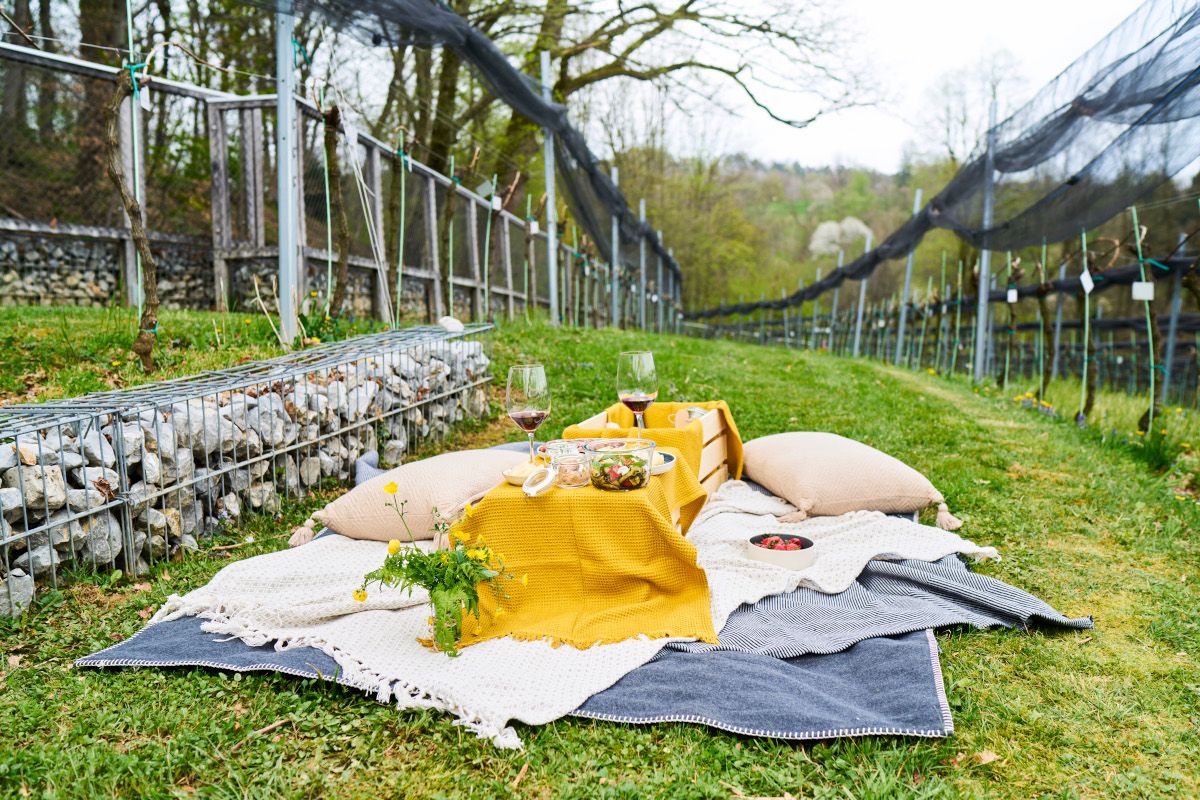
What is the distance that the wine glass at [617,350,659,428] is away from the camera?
2.79m

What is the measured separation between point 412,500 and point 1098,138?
17.7ft

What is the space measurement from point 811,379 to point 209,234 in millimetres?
6431

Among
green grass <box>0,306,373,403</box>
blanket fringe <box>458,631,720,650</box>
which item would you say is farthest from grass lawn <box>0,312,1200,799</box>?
green grass <box>0,306,373,403</box>

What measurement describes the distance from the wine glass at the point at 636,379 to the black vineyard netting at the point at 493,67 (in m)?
3.55

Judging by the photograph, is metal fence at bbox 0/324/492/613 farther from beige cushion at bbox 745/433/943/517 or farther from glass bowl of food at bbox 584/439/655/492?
beige cushion at bbox 745/433/943/517

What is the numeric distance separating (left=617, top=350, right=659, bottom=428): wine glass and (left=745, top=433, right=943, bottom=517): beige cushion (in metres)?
1.44

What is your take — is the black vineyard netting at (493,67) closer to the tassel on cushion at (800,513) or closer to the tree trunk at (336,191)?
the tree trunk at (336,191)

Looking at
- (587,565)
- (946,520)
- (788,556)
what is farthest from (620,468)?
(946,520)

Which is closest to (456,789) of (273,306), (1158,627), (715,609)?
(715,609)

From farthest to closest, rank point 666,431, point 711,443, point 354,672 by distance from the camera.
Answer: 1. point 711,443
2. point 666,431
3. point 354,672

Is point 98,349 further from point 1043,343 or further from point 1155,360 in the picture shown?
point 1043,343

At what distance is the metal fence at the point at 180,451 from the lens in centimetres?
270

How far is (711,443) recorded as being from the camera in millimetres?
4148

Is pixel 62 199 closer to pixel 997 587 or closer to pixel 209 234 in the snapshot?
pixel 209 234
